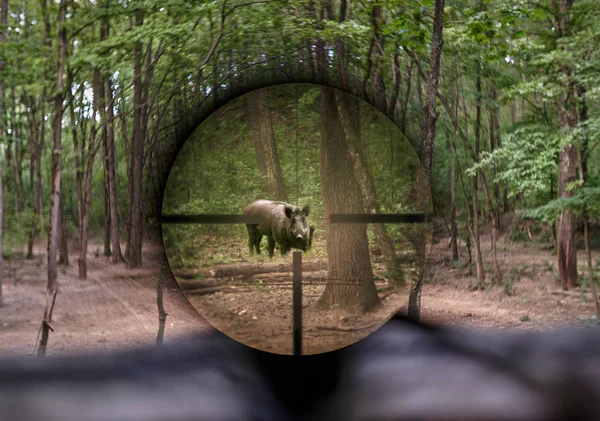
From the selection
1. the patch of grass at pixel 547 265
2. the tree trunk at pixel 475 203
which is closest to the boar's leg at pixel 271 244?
the tree trunk at pixel 475 203

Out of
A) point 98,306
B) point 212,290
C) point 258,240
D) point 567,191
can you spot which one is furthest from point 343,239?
point 567,191

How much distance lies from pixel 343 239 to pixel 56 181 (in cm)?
198

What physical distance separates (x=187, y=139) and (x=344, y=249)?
1.22 meters

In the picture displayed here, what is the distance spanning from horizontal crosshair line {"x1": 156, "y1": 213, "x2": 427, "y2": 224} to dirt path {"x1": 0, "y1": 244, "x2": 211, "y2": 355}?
288 millimetres

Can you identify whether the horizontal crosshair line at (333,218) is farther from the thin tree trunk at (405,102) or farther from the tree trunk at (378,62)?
the tree trunk at (378,62)

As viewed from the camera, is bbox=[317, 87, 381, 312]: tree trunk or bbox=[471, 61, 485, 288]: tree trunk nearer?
bbox=[317, 87, 381, 312]: tree trunk

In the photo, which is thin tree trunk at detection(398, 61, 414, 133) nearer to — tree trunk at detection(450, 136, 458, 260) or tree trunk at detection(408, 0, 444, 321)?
tree trunk at detection(408, 0, 444, 321)

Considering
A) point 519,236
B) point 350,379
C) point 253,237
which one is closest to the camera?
point 253,237

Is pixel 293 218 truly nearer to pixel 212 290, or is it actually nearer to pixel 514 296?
pixel 212 290

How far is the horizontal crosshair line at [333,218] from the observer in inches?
120

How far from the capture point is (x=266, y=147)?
3123 millimetres

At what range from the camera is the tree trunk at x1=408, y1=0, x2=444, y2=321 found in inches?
132

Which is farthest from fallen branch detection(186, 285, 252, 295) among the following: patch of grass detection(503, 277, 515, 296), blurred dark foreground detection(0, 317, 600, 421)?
patch of grass detection(503, 277, 515, 296)

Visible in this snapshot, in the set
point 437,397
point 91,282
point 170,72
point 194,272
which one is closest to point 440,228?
point 437,397
